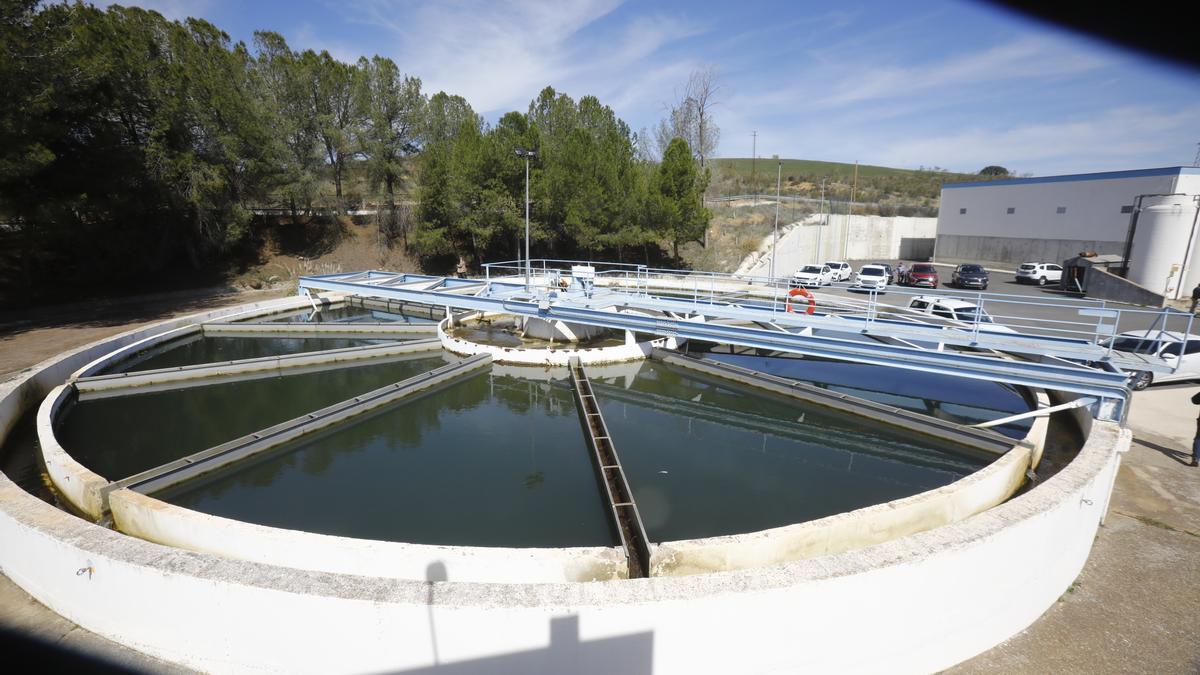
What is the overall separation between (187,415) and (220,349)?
6280 millimetres

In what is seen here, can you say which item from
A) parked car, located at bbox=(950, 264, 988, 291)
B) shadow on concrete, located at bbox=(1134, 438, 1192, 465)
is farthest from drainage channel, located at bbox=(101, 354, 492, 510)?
parked car, located at bbox=(950, 264, 988, 291)

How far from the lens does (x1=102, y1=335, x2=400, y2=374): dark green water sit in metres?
15.0

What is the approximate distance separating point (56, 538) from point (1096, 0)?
7417 millimetres

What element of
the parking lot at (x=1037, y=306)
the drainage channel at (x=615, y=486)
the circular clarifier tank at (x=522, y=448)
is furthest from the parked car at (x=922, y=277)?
the drainage channel at (x=615, y=486)

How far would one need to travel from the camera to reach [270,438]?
9312 millimetres

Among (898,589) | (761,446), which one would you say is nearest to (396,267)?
(761,446)

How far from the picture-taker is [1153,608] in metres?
4.96

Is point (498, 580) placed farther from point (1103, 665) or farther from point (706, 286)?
point (706, 286)

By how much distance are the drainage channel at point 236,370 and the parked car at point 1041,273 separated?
2981cm

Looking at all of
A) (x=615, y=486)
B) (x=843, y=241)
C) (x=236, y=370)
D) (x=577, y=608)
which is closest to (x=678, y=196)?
(x=843, y=241)

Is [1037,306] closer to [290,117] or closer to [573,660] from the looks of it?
[573,660]

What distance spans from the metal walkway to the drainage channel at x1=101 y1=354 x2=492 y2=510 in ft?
10.6

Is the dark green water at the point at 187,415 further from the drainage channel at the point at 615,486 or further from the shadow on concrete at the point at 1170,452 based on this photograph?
the shadow on concrete at the point at 1170,452

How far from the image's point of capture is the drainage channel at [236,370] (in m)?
12.2
